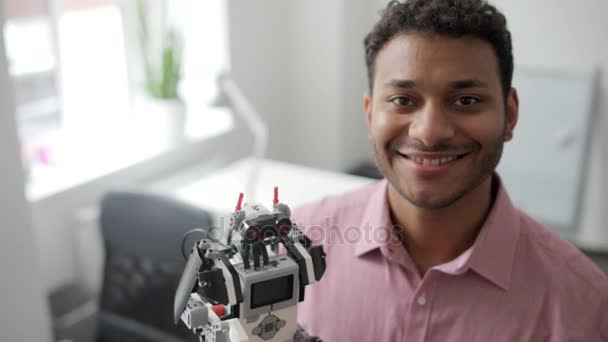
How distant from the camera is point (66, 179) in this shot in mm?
2572

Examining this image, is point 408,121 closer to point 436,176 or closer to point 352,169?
point 436,176

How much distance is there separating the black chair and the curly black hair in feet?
3.43

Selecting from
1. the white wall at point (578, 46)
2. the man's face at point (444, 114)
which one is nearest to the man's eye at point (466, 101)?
the man's face at point (444, 114)

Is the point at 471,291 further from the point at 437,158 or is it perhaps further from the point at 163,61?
the point at 163,61

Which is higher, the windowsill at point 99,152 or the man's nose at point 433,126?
the man's nose at point 433,126

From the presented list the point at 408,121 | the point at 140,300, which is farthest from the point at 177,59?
the point at 408,121

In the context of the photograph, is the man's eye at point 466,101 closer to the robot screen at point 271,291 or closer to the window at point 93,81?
the robot screen at point 271,291

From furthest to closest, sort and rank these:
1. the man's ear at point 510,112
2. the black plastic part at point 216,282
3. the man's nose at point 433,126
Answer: the man's ear at point 510,112
the man's nose at point 433,126
the black plastic part at point 216,282

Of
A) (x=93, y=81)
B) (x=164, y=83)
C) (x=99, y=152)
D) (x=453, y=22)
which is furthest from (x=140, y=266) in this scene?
(x=453, y=22)

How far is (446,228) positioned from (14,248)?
112 cm

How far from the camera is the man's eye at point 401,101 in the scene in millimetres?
1085

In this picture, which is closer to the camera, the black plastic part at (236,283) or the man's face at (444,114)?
the black plastic part at (236,283)

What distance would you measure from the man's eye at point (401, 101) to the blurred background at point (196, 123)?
3.23ft

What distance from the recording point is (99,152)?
2.85 metres
